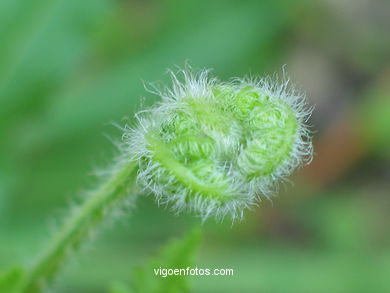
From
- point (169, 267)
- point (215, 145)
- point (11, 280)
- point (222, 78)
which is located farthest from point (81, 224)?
point (222, 78)

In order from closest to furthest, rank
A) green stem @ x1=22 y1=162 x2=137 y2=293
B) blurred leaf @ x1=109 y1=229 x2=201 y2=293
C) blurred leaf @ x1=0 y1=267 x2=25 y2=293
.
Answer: green stem @ x1=22 y1=162 x2=137 y2=293 → blurred leaf @ x1=0 y1=267 x2=25 y2=293 → blurred leaf @ x1=109 y1=229 x2=201 y2=293

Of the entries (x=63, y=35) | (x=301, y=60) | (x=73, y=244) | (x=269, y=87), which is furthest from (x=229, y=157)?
(x=301, y=60)

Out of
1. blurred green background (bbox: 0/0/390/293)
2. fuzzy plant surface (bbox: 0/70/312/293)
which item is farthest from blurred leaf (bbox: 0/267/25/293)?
blurred green background (bbox: 0/0/390/293)

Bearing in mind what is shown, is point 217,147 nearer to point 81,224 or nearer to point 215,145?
point 215,145

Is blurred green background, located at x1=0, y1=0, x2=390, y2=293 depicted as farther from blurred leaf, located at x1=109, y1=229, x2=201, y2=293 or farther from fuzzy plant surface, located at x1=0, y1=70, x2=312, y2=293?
fuzzy plant surface, located at x1=0, y1=70, x2=312, y2=293

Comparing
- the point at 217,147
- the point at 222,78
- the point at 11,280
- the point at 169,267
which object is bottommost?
the point at 11,280

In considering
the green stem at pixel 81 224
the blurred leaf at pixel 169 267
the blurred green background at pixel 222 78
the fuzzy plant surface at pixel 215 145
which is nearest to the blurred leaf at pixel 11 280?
the green stem at pixel 81 224

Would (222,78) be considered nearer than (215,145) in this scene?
No
